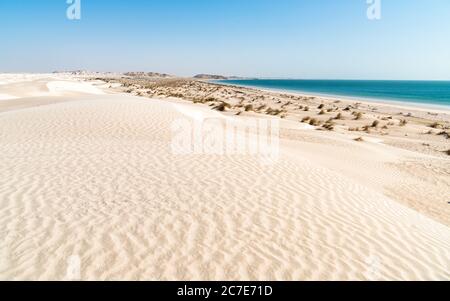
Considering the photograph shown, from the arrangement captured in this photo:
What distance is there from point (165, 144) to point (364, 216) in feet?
21.3

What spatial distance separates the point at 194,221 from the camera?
18.1 feet

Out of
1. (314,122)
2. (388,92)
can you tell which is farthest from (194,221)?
(388,92)

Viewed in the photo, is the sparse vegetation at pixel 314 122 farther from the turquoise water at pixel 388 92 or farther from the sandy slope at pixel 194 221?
the turquoise water at pixel 388 92

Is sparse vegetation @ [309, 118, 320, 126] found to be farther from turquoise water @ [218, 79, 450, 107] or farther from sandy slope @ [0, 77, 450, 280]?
turquoise water @ [218, 79, 450, 107]

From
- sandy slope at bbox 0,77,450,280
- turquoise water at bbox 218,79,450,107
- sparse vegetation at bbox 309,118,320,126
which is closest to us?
sandy slope at bbox 0,77,450,280

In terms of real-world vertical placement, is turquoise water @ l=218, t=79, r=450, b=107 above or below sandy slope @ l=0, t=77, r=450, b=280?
above

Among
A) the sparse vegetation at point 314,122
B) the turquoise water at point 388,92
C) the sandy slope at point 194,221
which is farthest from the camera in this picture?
the turquoise water at point 388,92

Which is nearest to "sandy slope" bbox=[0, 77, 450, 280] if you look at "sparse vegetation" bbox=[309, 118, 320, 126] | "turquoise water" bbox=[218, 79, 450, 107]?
"sparse vegetation" bbox=[309, 118, 320, 126]

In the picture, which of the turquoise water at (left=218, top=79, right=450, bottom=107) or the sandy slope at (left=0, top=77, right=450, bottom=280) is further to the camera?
the turquoise water at (left=218, top=79, right=450, bottom=107)

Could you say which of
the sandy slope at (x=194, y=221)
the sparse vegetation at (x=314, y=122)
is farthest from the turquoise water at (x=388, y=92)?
the sandy slope at (x=194, y=221)

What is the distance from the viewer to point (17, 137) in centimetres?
1127

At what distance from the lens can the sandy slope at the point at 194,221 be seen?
445 cm

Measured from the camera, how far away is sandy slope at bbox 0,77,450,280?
445cm
